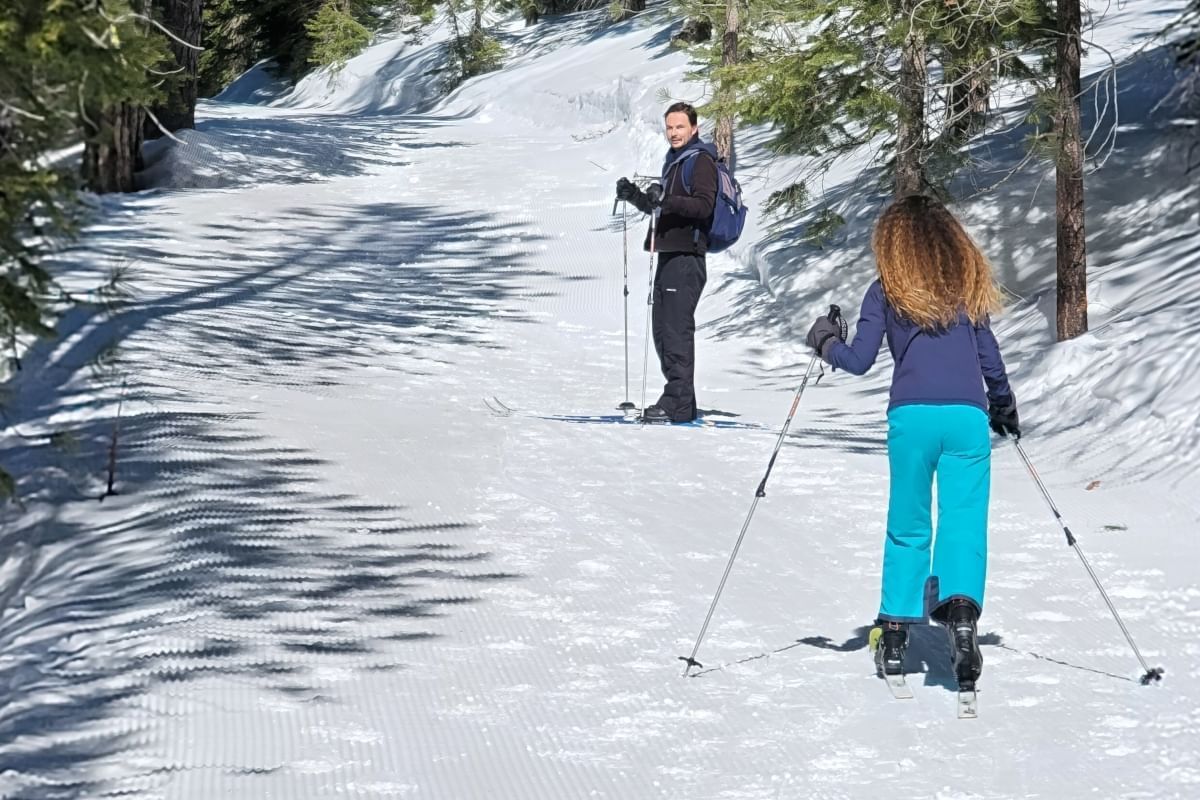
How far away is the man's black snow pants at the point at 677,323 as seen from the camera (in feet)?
36.7

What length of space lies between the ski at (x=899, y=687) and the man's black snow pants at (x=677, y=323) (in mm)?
5423

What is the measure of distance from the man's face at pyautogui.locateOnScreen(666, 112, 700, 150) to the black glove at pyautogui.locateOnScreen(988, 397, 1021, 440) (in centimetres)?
493

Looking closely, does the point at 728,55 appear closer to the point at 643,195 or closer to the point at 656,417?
the point at 643,195

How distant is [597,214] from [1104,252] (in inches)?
381

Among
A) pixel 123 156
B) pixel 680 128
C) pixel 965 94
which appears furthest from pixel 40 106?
pixel 123 156

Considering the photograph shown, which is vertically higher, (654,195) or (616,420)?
(654,195)

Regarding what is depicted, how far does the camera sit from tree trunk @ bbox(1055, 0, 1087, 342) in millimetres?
11820

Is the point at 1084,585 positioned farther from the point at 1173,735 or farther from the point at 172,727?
the point at 172,727

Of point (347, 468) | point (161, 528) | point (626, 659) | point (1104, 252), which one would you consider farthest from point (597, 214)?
point (626, 659)

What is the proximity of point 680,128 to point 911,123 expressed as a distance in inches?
152

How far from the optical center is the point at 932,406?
5.85 metres

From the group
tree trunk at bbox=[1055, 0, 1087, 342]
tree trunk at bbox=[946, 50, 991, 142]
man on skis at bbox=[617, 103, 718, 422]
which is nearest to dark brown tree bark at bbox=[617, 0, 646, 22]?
tree trunk at bbox=[946, 50, 991, 142]

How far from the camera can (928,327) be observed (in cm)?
587

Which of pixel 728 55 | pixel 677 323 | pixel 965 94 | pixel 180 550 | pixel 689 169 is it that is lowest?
pixel 180 550
